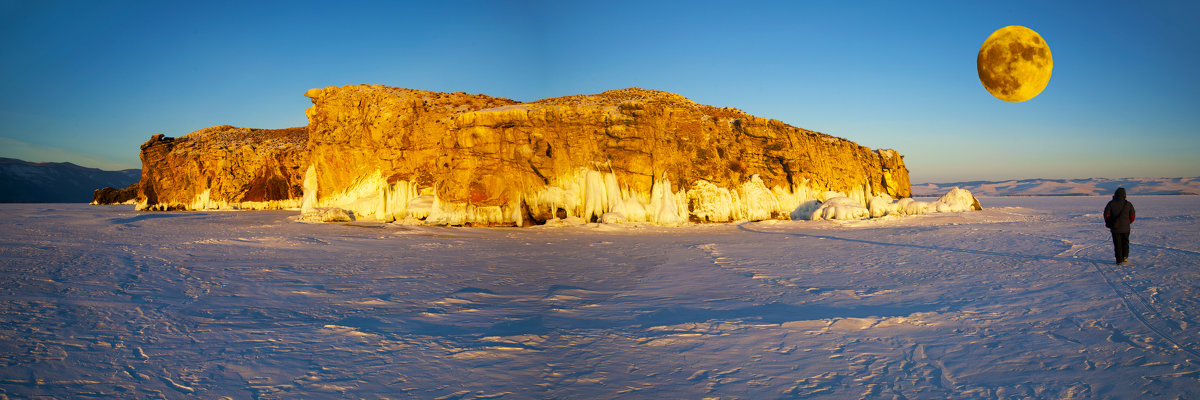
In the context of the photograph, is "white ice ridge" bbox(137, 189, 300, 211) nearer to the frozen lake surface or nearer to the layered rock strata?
the layered rock strata

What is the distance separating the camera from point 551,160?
2375cm

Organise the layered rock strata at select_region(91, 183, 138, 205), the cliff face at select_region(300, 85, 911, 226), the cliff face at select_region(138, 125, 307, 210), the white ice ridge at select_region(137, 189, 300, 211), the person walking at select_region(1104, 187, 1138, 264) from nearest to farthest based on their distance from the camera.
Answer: the person walking at select_region(1104, 187, 1138, 264)
the cliff face at select_region(300, 85, 911, 226)
the white ice ridge at select_region(137, 189, 300, 211)
the cliff face at select_region(138, 125, 307, 210)
the layered rock strata at select_region(91, 183, 138, 205)

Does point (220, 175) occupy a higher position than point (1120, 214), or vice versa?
point (220, 175)

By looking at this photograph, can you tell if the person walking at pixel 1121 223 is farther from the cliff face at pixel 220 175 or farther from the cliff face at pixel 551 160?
the cliff face at pixel 220 175

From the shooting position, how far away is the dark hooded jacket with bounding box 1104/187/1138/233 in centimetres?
946

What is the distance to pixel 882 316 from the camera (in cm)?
613

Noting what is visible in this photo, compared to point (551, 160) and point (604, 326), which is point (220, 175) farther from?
point (604, 326)

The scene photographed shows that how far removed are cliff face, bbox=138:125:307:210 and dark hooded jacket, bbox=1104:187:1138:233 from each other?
162ft

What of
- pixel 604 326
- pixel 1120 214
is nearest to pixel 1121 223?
pixel 1120 214

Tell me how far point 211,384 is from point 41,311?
4070 millimetres

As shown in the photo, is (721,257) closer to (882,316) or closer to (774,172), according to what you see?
(882,316)

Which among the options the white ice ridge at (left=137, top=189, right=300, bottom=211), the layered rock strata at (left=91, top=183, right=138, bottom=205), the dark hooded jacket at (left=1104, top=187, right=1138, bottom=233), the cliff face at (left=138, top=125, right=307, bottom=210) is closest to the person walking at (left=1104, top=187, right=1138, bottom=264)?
the dark hooded jacket at (left=1104, top=187, right=1138, bottom=233)

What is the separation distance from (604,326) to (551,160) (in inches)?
719

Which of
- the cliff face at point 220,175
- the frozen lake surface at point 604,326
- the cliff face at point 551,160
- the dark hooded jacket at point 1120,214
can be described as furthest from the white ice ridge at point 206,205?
the dark hooded jacket at point 1120,214
